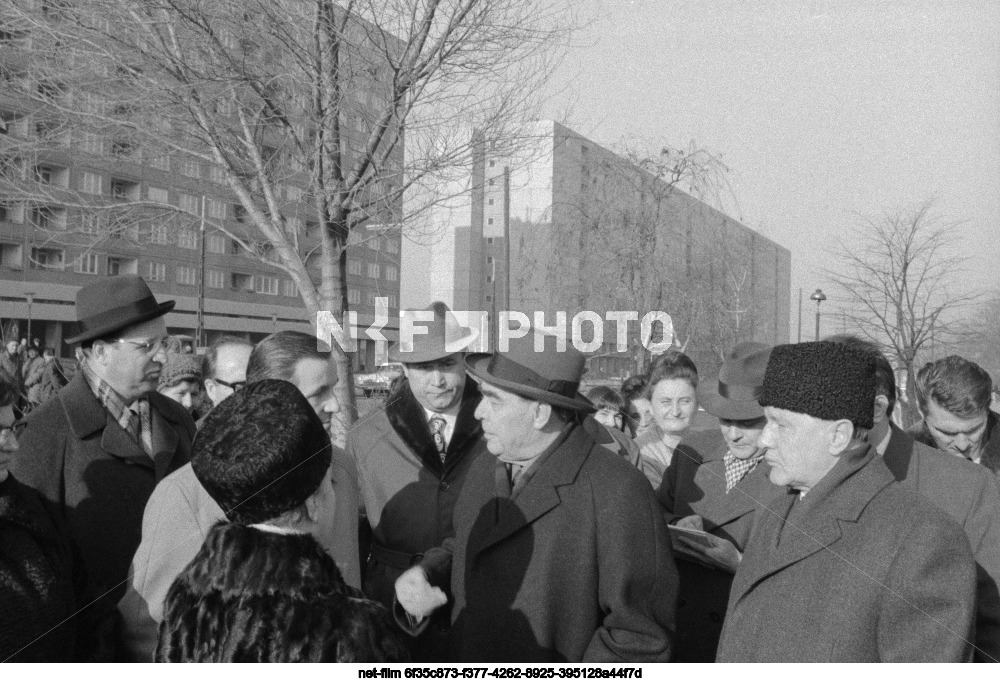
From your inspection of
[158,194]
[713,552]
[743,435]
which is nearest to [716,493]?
[743,435]

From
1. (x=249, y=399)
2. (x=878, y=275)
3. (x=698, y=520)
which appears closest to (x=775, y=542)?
(x=698, y=520)

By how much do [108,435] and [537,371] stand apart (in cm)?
145

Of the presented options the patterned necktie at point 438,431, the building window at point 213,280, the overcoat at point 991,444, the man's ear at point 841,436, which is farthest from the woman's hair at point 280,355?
the building window at point 213,280

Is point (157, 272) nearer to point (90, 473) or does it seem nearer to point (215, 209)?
point (215, 209)

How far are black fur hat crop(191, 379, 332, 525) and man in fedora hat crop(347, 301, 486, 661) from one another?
4.96ft

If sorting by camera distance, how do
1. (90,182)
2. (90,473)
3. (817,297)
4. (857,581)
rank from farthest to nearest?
(817,297) → (90,182) → (90,473) → (857,581)

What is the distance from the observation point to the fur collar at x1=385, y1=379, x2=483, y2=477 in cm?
325

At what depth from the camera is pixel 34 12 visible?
4.82 meters

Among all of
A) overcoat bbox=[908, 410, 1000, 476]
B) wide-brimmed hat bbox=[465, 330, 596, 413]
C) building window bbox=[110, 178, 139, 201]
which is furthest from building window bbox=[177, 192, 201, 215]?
overcoat bbox=[908, 410, 1000, 476]

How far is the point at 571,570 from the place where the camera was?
84.0 inches

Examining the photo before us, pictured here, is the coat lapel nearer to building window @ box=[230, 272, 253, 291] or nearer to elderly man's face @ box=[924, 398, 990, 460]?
elderly man's face @ box=[924, 398, 990, 460]

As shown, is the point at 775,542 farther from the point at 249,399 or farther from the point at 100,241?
the point at 100,241

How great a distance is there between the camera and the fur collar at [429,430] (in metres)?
3.25

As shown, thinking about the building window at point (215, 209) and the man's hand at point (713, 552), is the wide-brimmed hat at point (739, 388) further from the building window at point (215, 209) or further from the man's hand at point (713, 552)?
the building window at point (215, 209)
